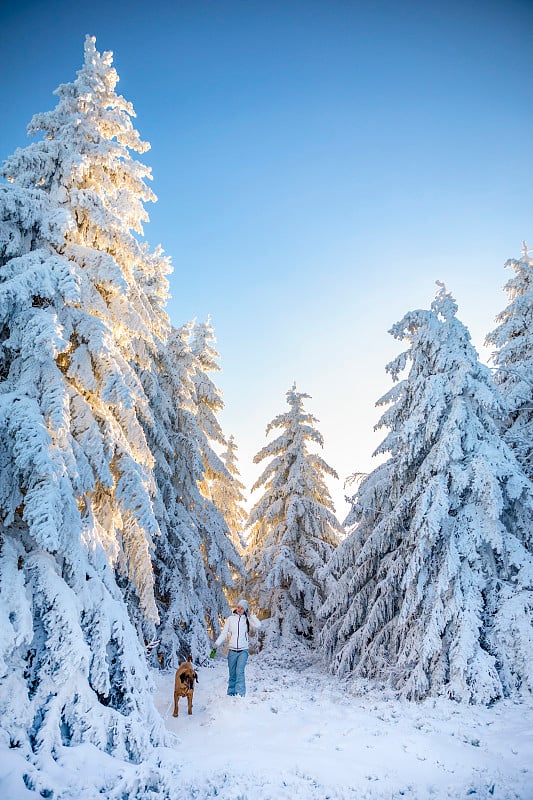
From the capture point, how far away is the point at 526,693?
7.63 m

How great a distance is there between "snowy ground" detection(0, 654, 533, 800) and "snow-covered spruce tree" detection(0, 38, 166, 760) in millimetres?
581

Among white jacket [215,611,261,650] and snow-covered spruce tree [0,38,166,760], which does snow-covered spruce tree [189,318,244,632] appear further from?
snow-covered spruce tree [0,38,166,760]

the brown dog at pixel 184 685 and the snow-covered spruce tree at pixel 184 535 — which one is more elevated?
the snow-covered spruce tree at pixel 184 535

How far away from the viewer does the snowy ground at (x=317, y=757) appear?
4547 mm

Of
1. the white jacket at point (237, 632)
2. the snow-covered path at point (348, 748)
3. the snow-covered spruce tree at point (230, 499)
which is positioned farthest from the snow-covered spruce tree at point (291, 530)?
the snow-covered path at point (348, 748)

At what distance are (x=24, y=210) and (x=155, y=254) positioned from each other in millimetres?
12113

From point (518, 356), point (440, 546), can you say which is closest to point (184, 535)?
point (440, 546)

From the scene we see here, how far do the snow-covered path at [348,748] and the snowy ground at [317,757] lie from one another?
0.05 ft

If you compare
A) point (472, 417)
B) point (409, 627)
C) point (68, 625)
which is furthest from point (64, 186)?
point (409, 627)

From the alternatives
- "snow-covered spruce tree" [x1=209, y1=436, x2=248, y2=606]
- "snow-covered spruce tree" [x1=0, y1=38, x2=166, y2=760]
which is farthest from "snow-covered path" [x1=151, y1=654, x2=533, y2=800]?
"snow-covered spruce tree" [x1=209, y1=436, x2=248, y2=606]

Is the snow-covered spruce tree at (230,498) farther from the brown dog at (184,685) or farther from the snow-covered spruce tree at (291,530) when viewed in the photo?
the brown dog at (184,685)

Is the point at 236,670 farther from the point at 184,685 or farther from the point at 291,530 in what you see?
the point at 291,530

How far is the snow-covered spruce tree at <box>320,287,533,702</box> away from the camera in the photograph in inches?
325

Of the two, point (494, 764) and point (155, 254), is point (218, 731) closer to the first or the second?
point (494, 764)
